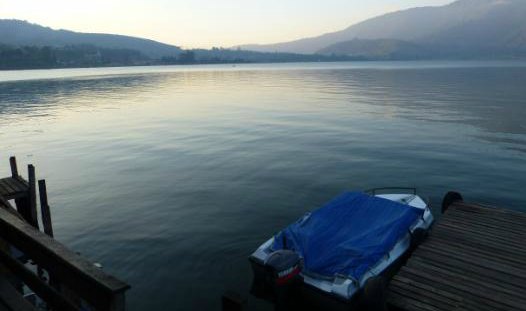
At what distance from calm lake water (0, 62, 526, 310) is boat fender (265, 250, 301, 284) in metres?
3.39

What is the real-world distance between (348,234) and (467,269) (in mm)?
3943

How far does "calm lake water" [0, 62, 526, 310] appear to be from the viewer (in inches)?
690

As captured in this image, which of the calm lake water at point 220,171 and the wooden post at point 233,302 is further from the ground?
the wooden post at point 233,302

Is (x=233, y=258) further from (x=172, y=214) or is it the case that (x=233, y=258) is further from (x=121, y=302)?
(x=121, y=302)

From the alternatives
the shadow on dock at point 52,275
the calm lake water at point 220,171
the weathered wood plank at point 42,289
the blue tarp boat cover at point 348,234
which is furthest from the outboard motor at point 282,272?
the weathered wood plank at point 42,289

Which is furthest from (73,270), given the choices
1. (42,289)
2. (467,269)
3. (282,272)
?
(467,269)

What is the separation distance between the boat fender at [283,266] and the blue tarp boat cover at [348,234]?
48.0 inches

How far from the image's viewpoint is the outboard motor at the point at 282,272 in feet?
37.4

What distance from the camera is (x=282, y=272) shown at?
11352 millimetres

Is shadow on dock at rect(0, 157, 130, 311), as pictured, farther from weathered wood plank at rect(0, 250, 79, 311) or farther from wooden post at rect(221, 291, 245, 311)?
wooden post at rect(221, 291, 245, 311)

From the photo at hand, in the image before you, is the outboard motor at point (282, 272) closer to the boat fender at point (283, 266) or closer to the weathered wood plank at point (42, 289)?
the boat fender at point (283, 266)

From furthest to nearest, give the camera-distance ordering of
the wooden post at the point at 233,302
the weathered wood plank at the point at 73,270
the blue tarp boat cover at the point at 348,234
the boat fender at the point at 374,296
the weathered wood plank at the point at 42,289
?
the blue tarp boat cover at the point at 348,234
the boat fender at the point at 374,296
the wooden post at the point at 233,302
the weathered wood plank at the point at 42,289
the weathered wood plank at the point at 73,270

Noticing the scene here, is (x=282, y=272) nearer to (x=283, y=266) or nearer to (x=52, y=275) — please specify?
(x=283, y=266)

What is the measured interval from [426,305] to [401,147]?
27177mm
